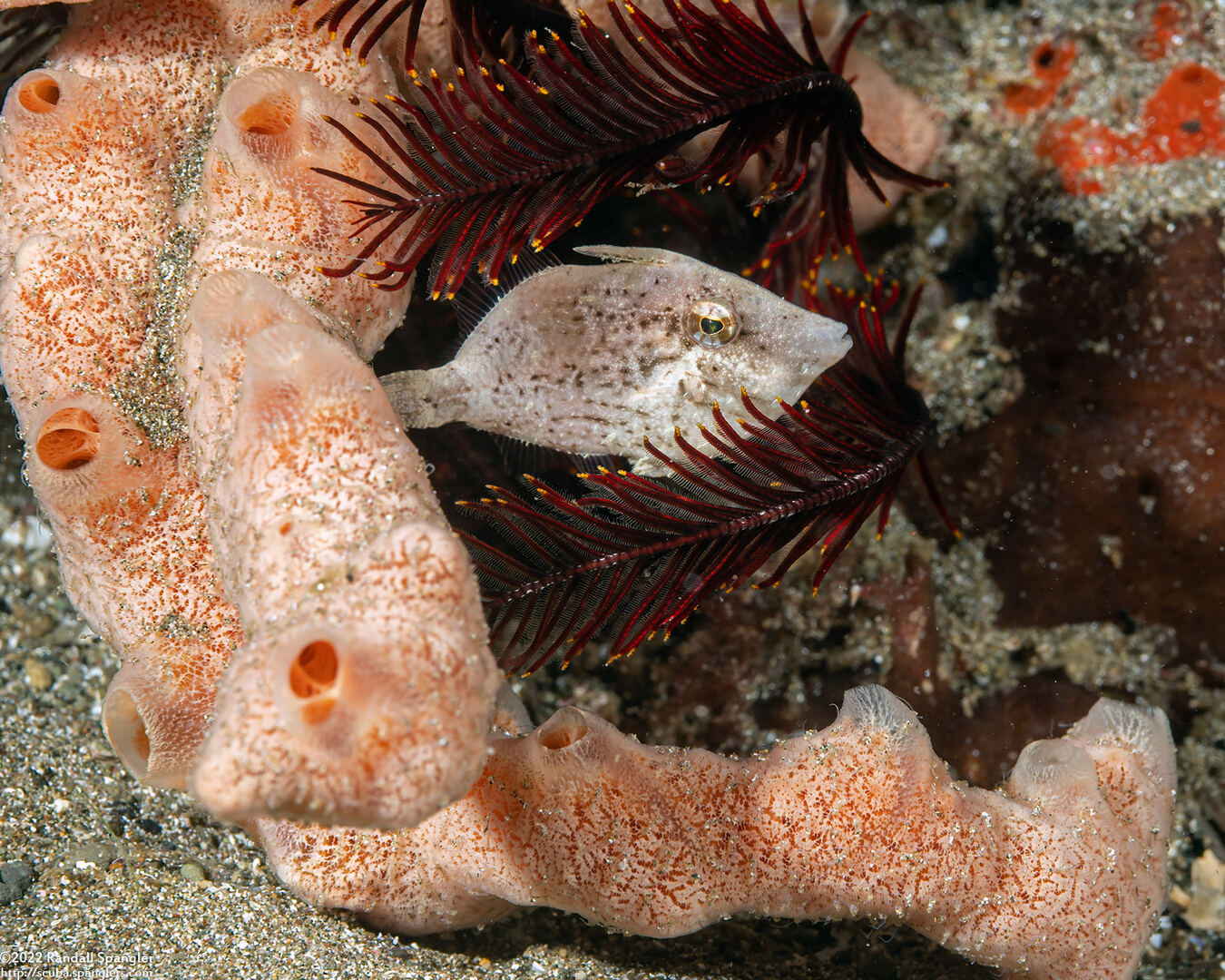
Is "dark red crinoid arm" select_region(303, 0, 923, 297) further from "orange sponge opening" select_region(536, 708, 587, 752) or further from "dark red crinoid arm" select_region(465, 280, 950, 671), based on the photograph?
"orange sponge opening" select_region(536, 708, 587, 752)

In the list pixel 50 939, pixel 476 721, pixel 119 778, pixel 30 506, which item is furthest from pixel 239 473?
pixel 30 506

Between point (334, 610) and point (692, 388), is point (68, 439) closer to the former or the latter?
point (334, 610)

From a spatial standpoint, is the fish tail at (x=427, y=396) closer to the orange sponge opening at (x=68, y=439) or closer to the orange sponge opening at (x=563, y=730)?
the orange sponge opening at (x=68, y=439)

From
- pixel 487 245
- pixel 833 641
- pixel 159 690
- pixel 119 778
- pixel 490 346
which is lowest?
pixel 119 778

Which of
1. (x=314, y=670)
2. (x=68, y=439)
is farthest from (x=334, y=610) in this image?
(x=68, y=439)

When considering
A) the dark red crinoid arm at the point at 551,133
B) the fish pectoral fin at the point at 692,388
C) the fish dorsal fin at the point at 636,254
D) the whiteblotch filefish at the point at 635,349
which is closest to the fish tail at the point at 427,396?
the whiteblotch filefish at the point at 635,349

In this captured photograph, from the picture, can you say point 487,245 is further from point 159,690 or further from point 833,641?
point 833,641
